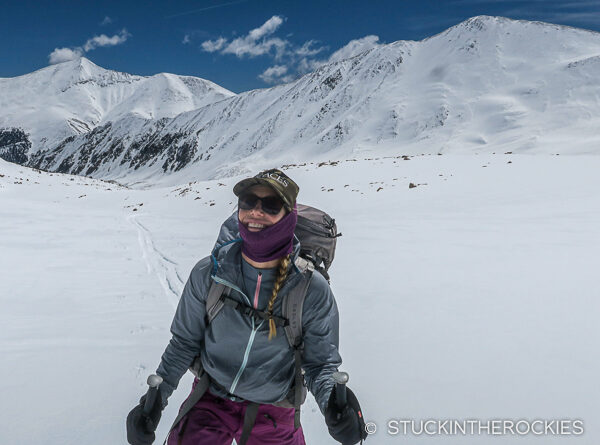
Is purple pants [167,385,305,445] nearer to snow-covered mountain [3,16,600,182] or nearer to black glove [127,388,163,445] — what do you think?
black glove [127,388,163,445]

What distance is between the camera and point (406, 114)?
77812 millimetres

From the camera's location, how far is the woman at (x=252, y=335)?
2.27 meters

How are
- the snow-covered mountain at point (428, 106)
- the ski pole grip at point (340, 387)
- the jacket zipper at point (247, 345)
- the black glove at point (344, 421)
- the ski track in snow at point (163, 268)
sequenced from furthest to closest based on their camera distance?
1. the snow-covered mountain at point (428, 106)
2. the ski track in snow at point (163, 268)
3. the jacket zipper at point (247, 345)
4. the black glove at point (344, 421)
5. the ski pole grip at point (340, 387)

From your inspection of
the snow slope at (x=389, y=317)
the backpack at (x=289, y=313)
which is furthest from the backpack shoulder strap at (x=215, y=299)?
the snow slope at (x=389, y=317)

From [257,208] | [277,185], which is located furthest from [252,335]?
[277,185]

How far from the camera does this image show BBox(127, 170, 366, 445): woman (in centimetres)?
227

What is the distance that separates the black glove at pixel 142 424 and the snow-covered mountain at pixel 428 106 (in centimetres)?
4469

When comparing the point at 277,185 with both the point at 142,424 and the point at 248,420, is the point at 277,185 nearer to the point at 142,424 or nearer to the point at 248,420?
the point at 248,420

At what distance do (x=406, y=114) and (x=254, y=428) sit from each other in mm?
82337

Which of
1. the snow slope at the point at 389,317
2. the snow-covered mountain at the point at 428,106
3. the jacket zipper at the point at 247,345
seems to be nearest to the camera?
the jacket zipper at the point at 247,345

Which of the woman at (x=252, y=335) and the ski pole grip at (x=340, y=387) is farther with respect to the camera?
the woman at (x=252, y=335)

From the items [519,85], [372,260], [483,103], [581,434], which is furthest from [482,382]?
[519,85]

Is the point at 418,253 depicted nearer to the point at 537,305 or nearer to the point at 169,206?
the point at 537,305

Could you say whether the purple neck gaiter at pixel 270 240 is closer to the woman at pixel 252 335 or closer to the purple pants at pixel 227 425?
the woman at pixel 252 335
